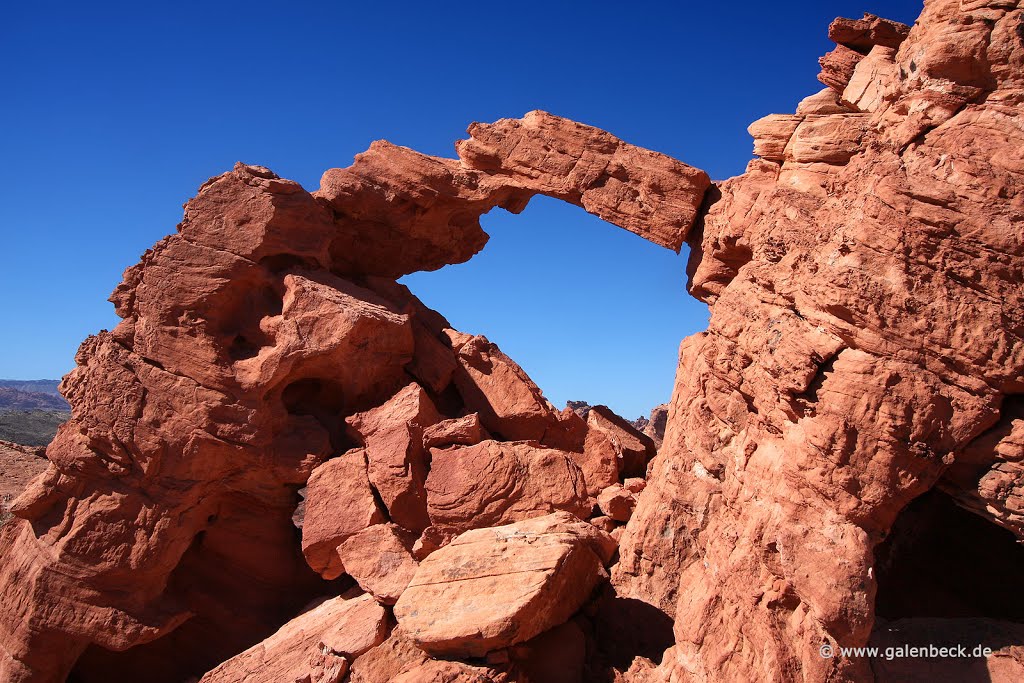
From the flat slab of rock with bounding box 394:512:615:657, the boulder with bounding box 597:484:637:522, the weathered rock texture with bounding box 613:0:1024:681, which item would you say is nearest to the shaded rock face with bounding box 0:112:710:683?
the boulder with bounding box 597:484:637:522

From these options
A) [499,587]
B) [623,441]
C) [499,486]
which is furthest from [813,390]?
[623,441]

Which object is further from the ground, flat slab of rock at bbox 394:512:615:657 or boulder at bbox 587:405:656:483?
boulder at bbox 587:405:656:483

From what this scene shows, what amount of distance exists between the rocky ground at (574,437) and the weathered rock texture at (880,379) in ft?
0.09

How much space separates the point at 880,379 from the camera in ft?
20.4

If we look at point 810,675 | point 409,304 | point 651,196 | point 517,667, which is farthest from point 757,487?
point 409,304

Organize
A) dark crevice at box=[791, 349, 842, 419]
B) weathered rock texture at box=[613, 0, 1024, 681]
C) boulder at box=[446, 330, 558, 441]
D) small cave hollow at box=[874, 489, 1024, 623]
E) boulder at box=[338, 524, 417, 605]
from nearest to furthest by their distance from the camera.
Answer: weathered rock texture at box=[613, 0, 1024, 681], dark crevice at box=[791, 349, 842, 419], small cave hollow at box=[874, 489, 1024, 623], boulder at box=[338, 524, 417, 605], boulder at box=[446, 330, 558, 441]

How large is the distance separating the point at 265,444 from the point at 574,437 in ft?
15.2

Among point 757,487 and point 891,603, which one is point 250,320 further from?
point 891,603

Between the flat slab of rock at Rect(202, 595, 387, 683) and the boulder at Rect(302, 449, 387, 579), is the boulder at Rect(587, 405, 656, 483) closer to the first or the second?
the boulder at Rect(302, 449, 387, 579)

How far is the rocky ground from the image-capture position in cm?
626

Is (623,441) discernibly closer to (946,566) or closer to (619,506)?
(619,506)

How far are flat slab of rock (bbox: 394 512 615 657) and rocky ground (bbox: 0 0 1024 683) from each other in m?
0.04

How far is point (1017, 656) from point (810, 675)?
6.52 ft

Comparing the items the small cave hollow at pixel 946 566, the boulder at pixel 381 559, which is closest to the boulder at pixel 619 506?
the boulder at pixel 381 559
